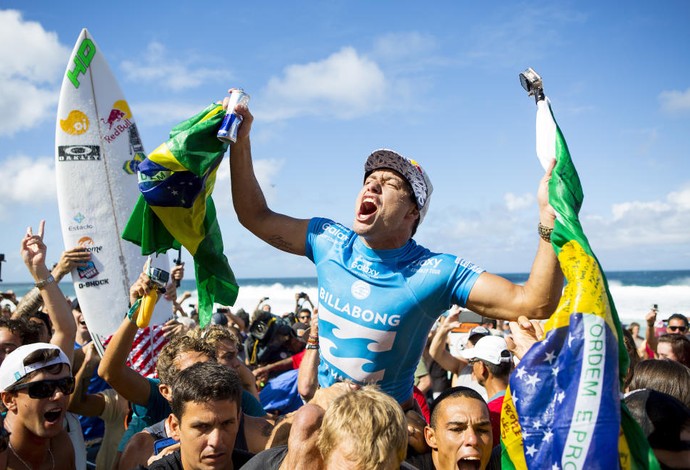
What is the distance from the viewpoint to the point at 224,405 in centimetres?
288

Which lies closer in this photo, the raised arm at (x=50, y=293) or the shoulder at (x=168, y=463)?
the shoulder at (x=168, y=463)

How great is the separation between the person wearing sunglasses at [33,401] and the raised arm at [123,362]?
383 millimetres

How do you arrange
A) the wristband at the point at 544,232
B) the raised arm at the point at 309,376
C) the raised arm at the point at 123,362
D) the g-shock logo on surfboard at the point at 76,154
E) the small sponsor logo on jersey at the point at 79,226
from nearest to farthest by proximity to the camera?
1. the wristband at the point at 544,232
2. the raised arm at the point at 123,362
3. the raised arm at the point at 309,376
4. the small sponsor logo on jersey at the point at 79,226
5. the g-shock logo on surfboard at the point at 76,154

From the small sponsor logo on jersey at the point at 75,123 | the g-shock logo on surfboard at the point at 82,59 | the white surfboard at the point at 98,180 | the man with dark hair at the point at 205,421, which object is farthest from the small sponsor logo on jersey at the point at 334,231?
the g-shock logo on surfboard at the point at 82,59

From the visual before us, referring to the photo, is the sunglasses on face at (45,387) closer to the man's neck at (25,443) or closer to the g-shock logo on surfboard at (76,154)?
the man's neck at (25,443)

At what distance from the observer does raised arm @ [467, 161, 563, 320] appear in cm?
245

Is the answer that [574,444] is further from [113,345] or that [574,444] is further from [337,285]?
[113,345]

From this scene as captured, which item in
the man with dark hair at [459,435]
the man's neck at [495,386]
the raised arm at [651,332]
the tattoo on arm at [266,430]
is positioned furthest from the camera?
the raised arm at [651,332]

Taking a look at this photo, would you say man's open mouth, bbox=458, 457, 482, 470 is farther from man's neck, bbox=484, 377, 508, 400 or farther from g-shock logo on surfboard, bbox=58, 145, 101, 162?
g-shock logo on surfboard, bbox=58, 145, 101, 162

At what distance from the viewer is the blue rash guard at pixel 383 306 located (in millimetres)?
2752

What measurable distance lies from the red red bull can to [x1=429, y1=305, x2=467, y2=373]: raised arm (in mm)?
3712

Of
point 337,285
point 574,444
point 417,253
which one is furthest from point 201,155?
point 574,444

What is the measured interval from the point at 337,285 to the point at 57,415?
5.49 ft

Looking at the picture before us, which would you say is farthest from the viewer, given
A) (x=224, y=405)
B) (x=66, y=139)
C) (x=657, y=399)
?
(x=66, y=139)
